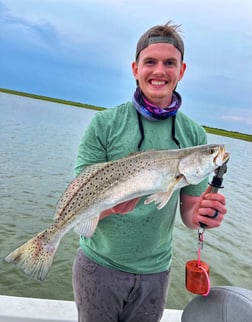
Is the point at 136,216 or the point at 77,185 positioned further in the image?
the point at 136,216

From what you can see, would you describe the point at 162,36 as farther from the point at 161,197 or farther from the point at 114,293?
the point at 114,293

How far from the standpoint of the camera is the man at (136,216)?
2.98 meters

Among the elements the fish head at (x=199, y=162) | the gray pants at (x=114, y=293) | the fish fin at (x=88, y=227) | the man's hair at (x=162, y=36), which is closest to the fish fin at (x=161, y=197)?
the fish head at (x=199, y=162)

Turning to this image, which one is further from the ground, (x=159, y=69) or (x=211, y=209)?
(x=159, y=69)

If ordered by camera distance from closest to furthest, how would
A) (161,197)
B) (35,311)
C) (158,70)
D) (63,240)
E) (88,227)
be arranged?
(161,197), (88,227), (158,70), (35,311), (63,240)

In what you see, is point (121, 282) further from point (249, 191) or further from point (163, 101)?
point (249, 191)

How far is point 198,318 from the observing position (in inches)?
127

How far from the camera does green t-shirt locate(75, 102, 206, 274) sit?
298 centimetres

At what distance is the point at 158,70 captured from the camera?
115 inches

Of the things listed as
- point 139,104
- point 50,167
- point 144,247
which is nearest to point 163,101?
point 139,104

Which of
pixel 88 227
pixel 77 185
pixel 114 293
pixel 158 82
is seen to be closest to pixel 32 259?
pixel 88 227

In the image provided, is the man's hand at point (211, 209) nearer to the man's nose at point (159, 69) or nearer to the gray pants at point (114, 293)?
the gray pants at point (114, 293)

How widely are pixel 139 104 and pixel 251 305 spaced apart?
177cm

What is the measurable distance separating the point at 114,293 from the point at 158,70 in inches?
71.6
